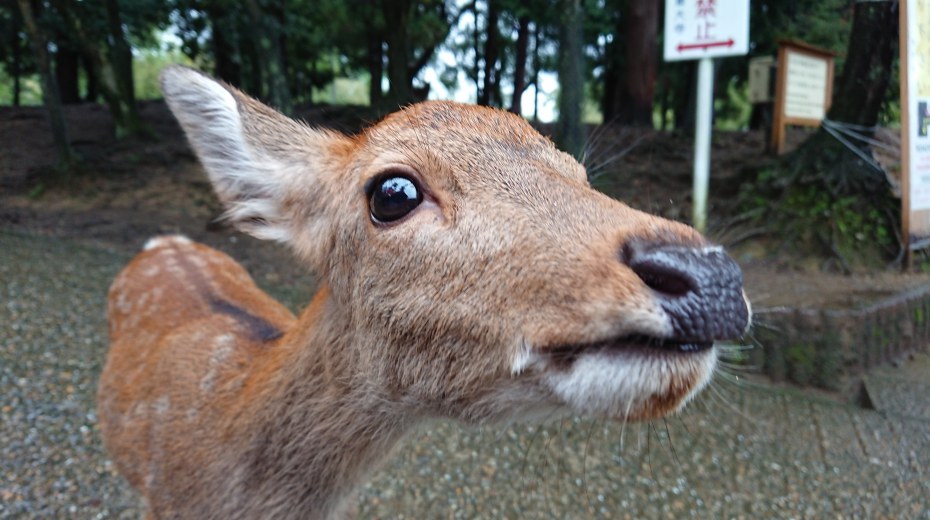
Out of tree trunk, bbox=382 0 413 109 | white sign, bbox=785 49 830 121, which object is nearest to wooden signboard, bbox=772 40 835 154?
white sign, bbox=785 49 830 121

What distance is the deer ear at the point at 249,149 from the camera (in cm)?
190

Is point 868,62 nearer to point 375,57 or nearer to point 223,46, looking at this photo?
→ point 375,57

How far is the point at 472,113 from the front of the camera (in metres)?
1.67

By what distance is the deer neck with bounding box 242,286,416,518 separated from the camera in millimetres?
1649

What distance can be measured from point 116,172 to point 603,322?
1071 centimetres

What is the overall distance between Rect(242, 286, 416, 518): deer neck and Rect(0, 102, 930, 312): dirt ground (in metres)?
3.55

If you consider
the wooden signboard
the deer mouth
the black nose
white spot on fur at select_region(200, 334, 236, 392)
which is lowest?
white spot on fur at select_region(200, 334, 236, 392)

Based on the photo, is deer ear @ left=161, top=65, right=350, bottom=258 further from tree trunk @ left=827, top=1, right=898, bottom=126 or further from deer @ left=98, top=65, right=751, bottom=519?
tree trunk @ left=827, top=1, right=898, bottom=126

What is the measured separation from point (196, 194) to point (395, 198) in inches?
345

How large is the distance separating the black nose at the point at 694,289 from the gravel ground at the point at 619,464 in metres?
1.71

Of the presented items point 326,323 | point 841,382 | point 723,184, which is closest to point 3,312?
point 326,323

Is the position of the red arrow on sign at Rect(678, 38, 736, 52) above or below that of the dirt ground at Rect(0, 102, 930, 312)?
above

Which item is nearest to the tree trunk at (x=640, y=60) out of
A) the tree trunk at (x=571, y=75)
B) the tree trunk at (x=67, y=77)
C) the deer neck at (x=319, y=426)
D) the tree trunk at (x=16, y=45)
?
the tree trunk at (x=571, y=75)

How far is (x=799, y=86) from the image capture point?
25.0 ft
